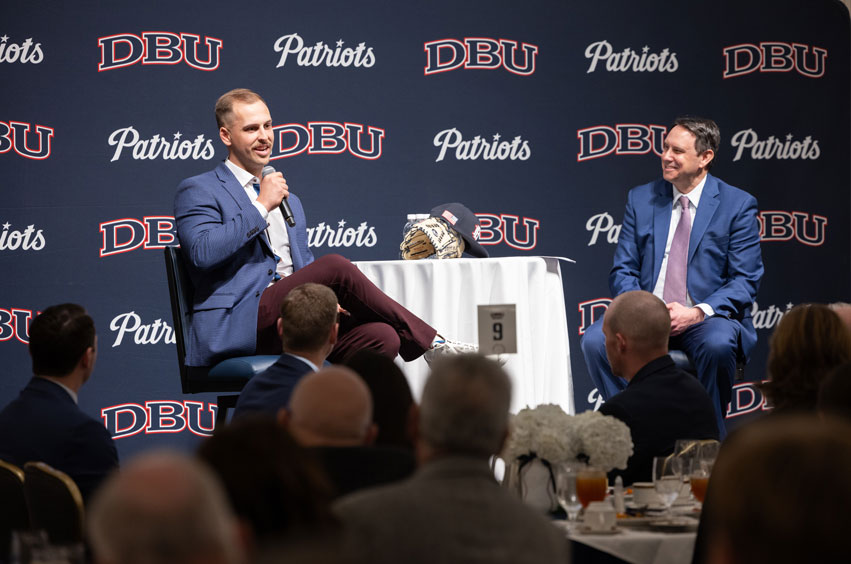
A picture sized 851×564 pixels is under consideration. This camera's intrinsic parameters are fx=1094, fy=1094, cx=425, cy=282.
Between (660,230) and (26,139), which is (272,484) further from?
(26,139)

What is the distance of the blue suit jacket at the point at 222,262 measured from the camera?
4.23 meters

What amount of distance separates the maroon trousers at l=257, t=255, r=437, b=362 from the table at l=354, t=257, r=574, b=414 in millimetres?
280

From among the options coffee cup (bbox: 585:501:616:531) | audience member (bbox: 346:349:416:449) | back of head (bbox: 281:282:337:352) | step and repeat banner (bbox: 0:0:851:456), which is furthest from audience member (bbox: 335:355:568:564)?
step and repeat banner (bbox: 0:0:851:456)

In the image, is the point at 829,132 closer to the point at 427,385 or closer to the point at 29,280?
the point at 29,280

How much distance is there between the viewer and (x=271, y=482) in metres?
1.30

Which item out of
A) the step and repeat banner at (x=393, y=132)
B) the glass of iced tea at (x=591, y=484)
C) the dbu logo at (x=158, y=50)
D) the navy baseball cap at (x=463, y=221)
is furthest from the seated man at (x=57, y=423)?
the dbu logo at (x=158, y=50)

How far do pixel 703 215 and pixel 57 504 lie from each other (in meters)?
3.50

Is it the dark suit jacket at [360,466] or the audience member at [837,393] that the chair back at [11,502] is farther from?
the audience member at [837,393]

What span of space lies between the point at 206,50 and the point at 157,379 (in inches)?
69.3

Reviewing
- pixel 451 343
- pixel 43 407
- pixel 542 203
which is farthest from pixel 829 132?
pixel 43 407

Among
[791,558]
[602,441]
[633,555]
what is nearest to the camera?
[791,558]

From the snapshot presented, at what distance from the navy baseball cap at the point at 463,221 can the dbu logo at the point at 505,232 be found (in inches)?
39.1

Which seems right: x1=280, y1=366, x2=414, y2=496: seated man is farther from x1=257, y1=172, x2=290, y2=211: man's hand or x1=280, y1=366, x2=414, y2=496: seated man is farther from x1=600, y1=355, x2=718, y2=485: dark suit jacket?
x1=257, y1=172, x2=290, y2=211: man's hand

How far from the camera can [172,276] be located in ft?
14.1
